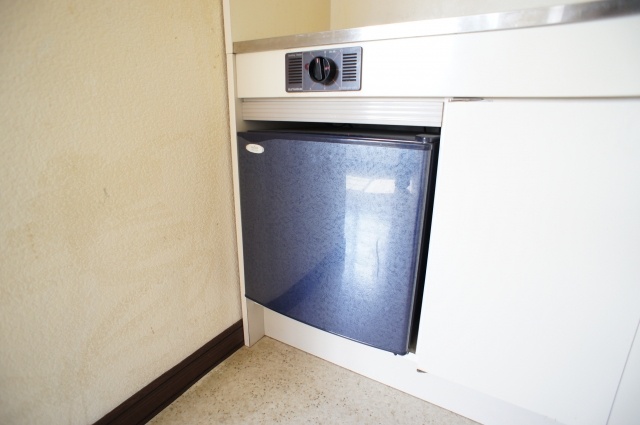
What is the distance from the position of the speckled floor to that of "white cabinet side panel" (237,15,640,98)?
0.85 metres

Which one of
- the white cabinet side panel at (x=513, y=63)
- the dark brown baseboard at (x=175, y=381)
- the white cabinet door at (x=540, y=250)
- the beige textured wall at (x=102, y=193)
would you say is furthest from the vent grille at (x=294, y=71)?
the dark brown baseboard at (x=175, y=381)

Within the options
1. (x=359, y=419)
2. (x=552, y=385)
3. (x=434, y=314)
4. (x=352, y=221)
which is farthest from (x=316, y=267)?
(x=552, y=385)

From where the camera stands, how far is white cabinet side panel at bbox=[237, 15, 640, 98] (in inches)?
20.8

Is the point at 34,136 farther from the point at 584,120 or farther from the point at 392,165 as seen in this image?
the point at 584,120

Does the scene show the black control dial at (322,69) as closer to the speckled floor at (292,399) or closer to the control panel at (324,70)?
the control panel at (324,70)

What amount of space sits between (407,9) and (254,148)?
80 centimetres

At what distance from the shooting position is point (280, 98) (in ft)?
2.97

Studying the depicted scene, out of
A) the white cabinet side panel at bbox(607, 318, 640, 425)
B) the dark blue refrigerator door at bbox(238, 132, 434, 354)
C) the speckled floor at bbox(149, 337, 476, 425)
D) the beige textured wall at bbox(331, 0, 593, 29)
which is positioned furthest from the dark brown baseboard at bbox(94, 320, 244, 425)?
the beige textured wall at bbox(331, 0, 593, 29)

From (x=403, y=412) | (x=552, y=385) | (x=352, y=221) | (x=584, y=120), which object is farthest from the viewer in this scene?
(x=403, y=412)

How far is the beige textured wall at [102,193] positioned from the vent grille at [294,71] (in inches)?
9.2

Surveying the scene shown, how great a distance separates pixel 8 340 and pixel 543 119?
3.48ft

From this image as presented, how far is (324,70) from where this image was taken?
0.78 meters

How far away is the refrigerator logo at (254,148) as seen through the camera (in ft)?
2.97

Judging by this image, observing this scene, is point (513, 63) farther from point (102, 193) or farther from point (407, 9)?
point (102, 193)
